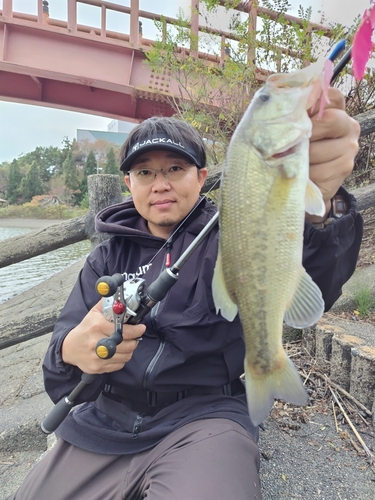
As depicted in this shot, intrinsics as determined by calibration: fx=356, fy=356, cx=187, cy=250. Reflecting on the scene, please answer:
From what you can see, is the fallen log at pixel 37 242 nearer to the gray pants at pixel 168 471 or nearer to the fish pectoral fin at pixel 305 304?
the gray pants at pixel 168 471

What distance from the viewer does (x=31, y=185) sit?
42.0 meters

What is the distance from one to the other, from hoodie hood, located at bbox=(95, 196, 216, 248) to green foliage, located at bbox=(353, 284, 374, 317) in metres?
1.67

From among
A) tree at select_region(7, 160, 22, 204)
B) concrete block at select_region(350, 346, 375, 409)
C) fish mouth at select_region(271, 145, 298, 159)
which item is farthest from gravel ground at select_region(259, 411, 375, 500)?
tree at select_region(7, 160, 22, 204)

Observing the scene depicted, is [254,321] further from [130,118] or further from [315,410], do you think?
[130,118]

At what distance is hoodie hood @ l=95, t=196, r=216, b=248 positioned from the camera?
77.6 inches

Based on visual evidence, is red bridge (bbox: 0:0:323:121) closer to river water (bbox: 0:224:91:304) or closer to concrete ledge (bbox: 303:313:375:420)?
river water (bbox: 0:224:91:304)

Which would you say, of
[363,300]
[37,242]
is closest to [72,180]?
[37,242]

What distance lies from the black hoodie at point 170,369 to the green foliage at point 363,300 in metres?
1.53

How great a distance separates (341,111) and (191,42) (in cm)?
458

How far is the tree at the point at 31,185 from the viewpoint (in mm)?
41003

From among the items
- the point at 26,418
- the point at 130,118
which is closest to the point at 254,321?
the point at 26,418

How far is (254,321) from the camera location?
1.25m

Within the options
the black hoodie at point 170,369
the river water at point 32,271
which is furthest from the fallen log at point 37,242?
the river water at point 32,271

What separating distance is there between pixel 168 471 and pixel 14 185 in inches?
1835
